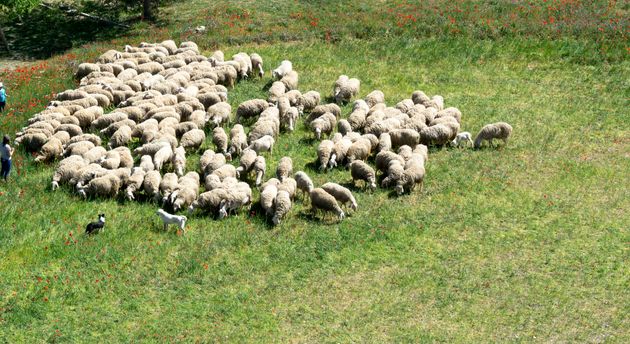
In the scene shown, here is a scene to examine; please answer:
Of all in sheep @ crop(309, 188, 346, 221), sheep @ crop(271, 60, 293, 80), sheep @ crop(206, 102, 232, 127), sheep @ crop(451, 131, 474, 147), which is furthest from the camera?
sheep @ crop(271, 60, 293, 80)

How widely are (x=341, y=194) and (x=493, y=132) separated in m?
7.46

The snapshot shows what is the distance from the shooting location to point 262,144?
2597cm

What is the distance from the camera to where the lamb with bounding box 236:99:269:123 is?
29.0 meters

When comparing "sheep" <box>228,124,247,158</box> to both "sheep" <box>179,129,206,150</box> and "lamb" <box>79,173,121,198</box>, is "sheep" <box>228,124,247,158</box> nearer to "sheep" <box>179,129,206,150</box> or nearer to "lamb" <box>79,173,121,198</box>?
"sheep" <box>179,129,206,150</box>

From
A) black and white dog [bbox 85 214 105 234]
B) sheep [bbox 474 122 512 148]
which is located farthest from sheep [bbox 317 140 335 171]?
black and white dog [bbox 85 214 105 234]

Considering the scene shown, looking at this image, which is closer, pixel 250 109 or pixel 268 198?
pixel 268 198

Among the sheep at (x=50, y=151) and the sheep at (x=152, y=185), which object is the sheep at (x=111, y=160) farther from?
the sheep at (x=50, y=151)

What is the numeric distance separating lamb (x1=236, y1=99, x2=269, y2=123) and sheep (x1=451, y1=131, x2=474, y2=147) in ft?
24.6

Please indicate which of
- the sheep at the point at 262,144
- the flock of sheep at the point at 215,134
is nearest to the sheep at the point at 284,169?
the flock of sheep at the point at 215,134

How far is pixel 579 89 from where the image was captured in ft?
108

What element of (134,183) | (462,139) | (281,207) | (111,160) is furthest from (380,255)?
(111,160)

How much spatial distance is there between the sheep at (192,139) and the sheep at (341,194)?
6.08 m

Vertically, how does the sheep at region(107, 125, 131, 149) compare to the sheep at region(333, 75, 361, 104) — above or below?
below

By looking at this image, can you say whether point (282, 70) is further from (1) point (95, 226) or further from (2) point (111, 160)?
(1) point (95, 226)
